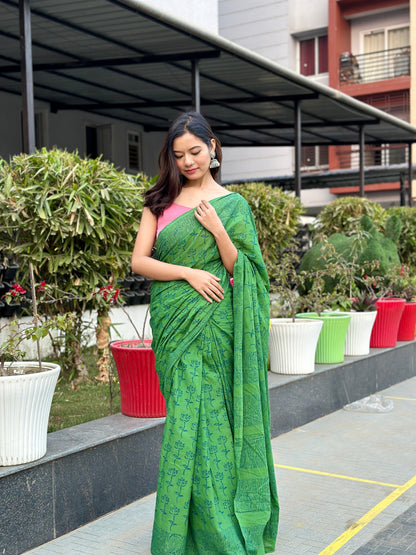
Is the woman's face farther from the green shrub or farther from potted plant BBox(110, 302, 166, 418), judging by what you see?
the green shrub

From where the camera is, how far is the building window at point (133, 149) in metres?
15.4

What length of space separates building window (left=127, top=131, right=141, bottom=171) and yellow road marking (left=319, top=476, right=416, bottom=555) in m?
12.6

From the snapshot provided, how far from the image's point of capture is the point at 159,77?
9.91 meters

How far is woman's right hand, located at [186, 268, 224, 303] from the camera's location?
257cm

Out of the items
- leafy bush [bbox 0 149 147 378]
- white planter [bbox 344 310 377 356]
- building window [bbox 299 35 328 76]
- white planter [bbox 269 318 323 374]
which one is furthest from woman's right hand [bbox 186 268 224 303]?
building window [bbox 299 35 328 76]

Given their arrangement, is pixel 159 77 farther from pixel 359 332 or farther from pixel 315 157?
pixel 315 157

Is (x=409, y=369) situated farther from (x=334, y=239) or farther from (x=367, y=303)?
(x=334, y=239)

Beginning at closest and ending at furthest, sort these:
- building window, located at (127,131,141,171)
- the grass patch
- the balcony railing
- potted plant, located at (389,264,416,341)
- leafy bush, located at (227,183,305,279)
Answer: the grass patch, potted plant, located at (389,264,416,341), leafy bush, located at (227,183,305,279), building window, located at (127,131,141,171), the balcony railing

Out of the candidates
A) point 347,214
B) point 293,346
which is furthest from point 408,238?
point 293,346

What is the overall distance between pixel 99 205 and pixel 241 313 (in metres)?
2.24

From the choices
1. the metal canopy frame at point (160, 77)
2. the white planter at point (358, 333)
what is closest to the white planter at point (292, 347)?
the white planter at point (358, 333)

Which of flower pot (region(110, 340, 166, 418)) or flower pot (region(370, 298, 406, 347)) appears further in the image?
flower pot (region(370, 298, 406, 347))

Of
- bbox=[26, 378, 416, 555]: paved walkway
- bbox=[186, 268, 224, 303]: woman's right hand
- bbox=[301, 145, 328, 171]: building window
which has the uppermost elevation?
bbox=[301, 145, 328, 171]: building window

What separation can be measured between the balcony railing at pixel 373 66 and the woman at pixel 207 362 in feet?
69.4
